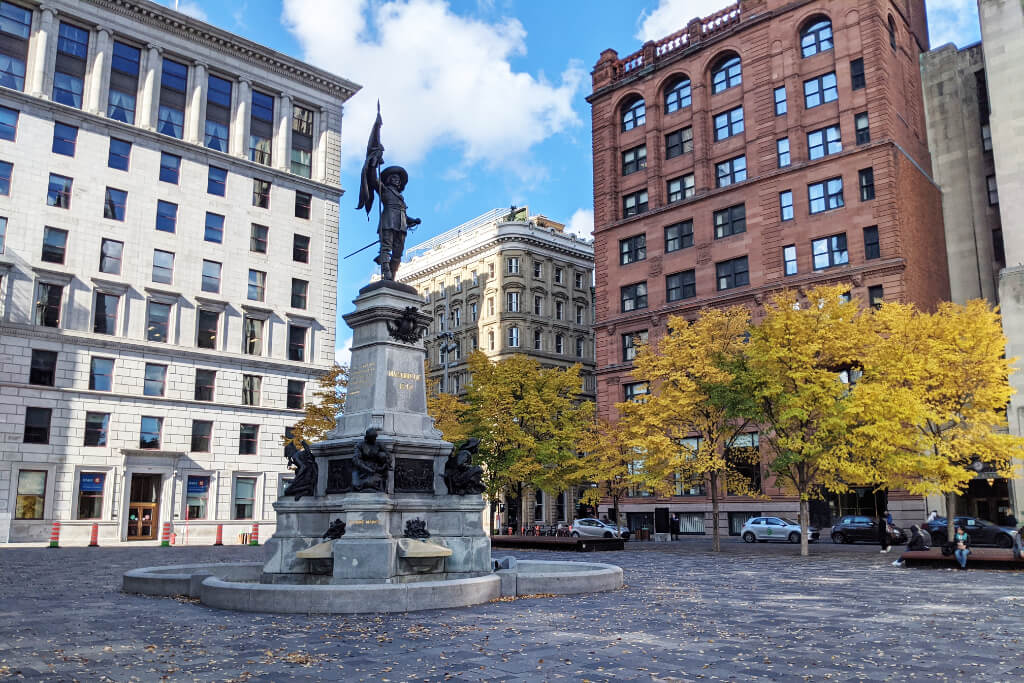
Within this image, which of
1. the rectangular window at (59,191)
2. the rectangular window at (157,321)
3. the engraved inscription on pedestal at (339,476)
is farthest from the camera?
the rectangular window at (157,321)

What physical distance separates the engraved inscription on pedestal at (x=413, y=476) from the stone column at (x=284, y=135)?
45.4m

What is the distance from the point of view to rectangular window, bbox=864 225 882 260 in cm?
5053

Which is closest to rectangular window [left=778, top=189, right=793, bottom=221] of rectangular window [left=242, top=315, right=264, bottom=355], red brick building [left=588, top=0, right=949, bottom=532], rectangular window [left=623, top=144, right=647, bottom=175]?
red brick building [left=588, top=0, right=949, bottom=532]

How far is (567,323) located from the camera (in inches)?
3526

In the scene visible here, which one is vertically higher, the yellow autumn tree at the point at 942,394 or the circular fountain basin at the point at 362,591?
the yellow autumn tree at the point at 942,394

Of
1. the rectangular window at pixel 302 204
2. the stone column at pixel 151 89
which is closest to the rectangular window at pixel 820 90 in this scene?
the rectangular window at pixel 302 204

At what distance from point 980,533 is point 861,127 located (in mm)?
26359

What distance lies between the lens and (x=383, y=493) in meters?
16.2

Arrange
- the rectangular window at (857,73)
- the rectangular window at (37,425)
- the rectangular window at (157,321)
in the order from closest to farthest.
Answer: the rectangular window at (37,425)
the rectangular window at (157,321)
the rectangular window at (857,73)

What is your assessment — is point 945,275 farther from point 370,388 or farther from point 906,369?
point 370,388

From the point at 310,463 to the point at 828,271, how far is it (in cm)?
4219

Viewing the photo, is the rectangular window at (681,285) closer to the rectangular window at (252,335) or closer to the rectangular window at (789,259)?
the rectangular window at (789,259)

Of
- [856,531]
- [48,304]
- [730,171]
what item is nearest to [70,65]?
[48,304]

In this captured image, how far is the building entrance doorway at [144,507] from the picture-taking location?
47.5 meters
